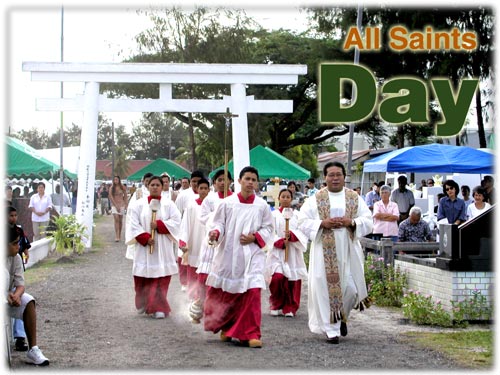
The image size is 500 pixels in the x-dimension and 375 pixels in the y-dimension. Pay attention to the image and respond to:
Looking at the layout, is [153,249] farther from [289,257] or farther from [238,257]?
[238,257]

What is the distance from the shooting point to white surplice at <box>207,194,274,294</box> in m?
9.98

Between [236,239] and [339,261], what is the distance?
123cm

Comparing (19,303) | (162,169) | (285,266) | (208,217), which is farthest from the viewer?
(162,169)

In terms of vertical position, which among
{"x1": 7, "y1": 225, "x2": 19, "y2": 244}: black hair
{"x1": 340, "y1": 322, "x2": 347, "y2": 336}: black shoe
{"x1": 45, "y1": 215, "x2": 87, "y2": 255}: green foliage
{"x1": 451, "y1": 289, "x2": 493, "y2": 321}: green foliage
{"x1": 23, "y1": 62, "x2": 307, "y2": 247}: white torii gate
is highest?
{"x1": 23, "y1": 62, "x2": 307, "y2": 247}: white torii gate

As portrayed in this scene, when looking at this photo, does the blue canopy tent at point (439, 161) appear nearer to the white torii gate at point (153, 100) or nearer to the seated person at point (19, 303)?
the white torii gate at point (153, 100)

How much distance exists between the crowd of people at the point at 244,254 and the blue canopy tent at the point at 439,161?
3390 mm

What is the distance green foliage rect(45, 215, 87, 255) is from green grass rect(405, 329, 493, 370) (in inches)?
438

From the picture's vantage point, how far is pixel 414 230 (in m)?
14.0

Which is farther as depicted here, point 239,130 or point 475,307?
point 239,130

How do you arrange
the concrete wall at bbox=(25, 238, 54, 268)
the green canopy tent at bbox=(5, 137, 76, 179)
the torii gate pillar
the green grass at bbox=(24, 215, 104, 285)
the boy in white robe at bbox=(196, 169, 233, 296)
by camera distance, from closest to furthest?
the boy in white robe at bbox=(196, 169, 233, 296), the green grass at bbox=(24, 215, 104, 285), the concrete wall at bbox=(25, 238, 54, 268), the green canopy tent at bbox=(5, 137, 76, 179), the torii gate pillar

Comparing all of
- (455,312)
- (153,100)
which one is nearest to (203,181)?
(455,312)

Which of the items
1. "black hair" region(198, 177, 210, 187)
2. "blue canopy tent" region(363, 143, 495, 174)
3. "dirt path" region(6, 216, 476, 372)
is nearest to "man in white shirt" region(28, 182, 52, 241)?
"dirt path" region(6, 216, 476, 372)

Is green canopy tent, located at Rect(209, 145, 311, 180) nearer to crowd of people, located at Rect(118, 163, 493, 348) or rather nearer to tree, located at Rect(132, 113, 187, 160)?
crowd of people, located at Rect(118, 163, 493, 348)

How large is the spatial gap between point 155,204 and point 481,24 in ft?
50.6
